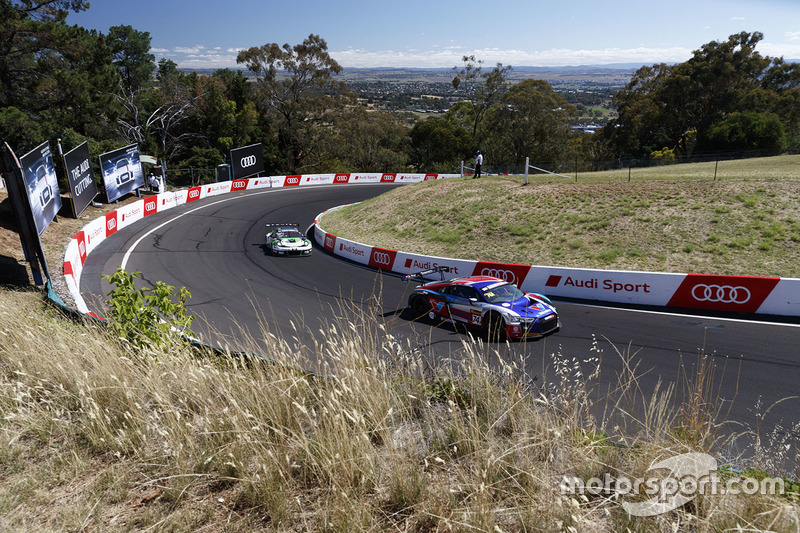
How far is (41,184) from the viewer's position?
65.4 feet

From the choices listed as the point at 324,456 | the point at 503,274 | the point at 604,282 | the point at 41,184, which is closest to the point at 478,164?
the point at 503,274

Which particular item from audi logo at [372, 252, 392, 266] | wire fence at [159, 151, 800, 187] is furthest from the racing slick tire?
wire fence at [159, 151, 800, 187]

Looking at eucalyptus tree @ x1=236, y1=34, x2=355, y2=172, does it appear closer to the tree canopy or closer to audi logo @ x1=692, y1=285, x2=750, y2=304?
the tree canopy

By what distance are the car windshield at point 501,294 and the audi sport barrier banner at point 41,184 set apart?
15181 mm

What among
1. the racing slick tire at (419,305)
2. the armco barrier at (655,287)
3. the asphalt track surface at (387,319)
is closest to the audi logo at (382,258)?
the asphalt track surface at (387,319)

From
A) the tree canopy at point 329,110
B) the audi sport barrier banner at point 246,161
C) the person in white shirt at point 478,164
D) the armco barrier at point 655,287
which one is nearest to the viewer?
the armco barrier at point 655,287

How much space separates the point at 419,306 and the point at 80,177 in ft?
77.4

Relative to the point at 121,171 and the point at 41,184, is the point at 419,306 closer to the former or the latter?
the point at 41,184

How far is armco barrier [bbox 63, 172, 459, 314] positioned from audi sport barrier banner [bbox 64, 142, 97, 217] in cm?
183

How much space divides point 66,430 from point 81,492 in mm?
964

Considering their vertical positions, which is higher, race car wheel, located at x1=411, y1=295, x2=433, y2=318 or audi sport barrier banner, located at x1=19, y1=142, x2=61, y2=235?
audi sport barrier banner, located at x1=19, y1=142, x2=61, y2=235

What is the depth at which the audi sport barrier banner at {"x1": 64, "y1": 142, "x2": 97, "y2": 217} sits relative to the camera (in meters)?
27.0

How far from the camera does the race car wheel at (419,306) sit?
1442 centimetres

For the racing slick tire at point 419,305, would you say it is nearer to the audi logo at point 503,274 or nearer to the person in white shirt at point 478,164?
the audi logo at point 503,274
